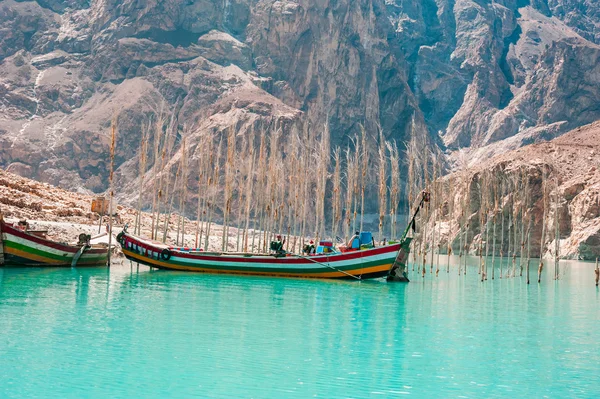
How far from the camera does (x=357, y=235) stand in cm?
5228

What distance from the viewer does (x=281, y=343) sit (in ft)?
84.7

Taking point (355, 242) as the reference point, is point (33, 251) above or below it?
below

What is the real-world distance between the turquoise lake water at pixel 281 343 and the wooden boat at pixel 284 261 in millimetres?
6032

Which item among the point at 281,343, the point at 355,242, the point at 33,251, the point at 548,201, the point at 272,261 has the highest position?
the point at 548,201

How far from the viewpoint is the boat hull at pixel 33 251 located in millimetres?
49938

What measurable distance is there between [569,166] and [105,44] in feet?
384

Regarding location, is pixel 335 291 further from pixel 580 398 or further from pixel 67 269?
pixel 580 398

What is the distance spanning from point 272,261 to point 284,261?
0.88 meters

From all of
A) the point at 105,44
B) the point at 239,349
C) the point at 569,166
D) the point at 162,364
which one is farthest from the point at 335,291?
the point at 105,44

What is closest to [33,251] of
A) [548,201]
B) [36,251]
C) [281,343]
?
[36,251]

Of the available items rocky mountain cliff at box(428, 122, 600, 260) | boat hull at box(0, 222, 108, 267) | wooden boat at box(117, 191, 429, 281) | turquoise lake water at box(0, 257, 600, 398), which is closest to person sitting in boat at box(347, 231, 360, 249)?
wooden boat at box(117, 191, 429, 281)

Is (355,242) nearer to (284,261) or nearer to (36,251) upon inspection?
(284,261)

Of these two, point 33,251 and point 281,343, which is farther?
point 33,251

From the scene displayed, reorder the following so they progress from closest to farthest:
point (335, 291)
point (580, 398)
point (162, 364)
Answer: point (580, 398) → point (162, 364) → point (335, 291)
